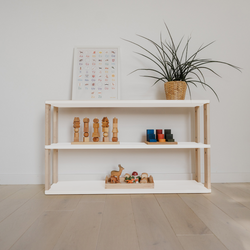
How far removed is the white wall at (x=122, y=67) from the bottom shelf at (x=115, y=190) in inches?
4.7

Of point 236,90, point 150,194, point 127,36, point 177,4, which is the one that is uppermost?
point 177,4

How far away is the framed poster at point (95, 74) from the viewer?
162 centimetres

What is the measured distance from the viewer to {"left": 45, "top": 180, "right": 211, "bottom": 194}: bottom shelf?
138 centimetres

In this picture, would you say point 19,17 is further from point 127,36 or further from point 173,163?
point 173,163

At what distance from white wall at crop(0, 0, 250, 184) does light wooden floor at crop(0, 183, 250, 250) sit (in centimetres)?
35

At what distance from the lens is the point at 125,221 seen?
961mm

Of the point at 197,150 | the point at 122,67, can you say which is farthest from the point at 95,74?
the point at 197,150

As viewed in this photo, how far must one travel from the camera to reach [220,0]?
171 cm

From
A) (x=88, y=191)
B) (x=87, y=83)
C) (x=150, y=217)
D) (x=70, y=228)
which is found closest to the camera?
(x=70, y=228)

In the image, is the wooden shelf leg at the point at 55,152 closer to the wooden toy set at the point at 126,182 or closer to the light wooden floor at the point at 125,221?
the light wooden floor at the point at 125,221

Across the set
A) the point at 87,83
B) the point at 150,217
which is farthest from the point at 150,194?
the point at 87,83

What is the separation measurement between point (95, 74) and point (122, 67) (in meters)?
0.24

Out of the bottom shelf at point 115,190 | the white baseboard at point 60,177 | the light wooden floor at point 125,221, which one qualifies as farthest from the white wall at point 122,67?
the light wooden floor at point 125,221

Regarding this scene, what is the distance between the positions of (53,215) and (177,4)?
1891 millimetres
